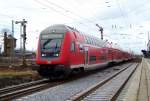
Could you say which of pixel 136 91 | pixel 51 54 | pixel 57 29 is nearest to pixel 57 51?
pixel 51 54

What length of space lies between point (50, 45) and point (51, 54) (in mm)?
668

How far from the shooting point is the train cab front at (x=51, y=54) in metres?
24.0

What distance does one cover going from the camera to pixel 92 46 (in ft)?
109

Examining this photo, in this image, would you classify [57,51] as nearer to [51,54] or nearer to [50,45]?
[51,54]

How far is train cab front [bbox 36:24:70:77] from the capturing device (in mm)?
23953

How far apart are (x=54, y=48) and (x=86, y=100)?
30.4 ft

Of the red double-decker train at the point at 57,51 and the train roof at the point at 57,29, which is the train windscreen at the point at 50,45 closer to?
the red double-decker train at the point at 57,51

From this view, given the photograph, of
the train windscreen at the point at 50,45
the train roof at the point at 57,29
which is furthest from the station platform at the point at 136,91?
the train roof at the point at 57,29

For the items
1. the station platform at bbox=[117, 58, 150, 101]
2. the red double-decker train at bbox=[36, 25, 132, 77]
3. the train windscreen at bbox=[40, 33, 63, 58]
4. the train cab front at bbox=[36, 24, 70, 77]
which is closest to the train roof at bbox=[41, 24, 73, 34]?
the red double-decker train at bbox=[36, 25, 132, 77]

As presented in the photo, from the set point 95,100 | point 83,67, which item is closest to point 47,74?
point 83,67

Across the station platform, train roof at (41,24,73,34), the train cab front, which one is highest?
train roof at (41,24,73,34)

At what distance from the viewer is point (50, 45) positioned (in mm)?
24594

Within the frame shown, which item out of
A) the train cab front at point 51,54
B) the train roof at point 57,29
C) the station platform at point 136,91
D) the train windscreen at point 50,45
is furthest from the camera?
the train roof at point 57,29

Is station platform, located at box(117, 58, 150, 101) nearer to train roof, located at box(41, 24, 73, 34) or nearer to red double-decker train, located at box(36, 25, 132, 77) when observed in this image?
red double-decker train, located at box(36, 25, 132, 77)
